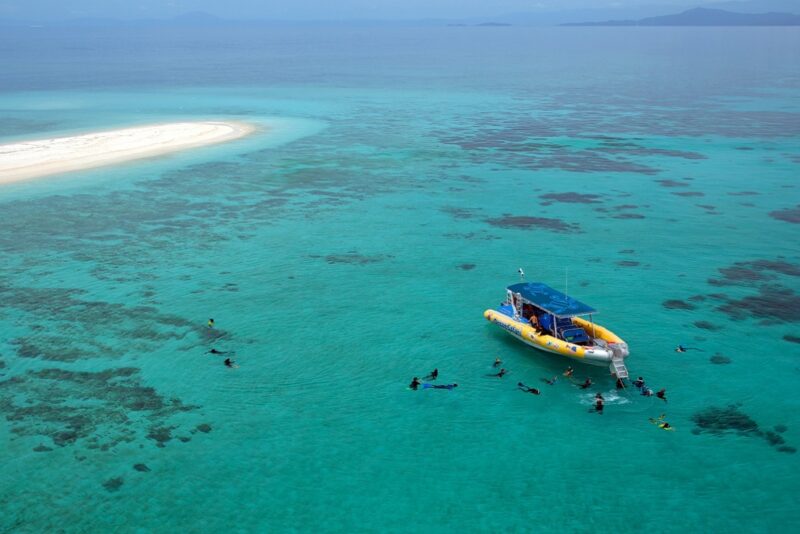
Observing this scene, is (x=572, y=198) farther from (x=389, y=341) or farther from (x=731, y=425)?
(x=731, y=425)

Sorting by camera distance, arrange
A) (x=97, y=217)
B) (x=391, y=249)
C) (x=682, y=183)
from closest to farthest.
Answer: (x=391, y=249), (x=97, y=217), (x=682, y=183)

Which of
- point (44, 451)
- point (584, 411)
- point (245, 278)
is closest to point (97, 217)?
point (245, 278)

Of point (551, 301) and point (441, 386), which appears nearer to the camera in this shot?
point (441, 386)

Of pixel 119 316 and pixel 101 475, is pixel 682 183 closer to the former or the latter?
pixel 119 316

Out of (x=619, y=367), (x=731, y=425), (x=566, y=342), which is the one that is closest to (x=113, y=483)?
(x=566, y=342)

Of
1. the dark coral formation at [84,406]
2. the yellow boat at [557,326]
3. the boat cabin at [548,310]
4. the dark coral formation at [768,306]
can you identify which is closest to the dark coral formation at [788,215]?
the dark coral formation at [768,306]

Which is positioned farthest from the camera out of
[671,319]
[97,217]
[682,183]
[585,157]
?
[585,157]

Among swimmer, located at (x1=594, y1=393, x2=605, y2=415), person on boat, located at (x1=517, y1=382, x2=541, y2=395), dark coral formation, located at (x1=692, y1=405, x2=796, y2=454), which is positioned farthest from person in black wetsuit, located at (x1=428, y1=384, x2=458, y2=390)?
dark coral formation, located at (x1=692, y1=405, x2=796, y2=454)
